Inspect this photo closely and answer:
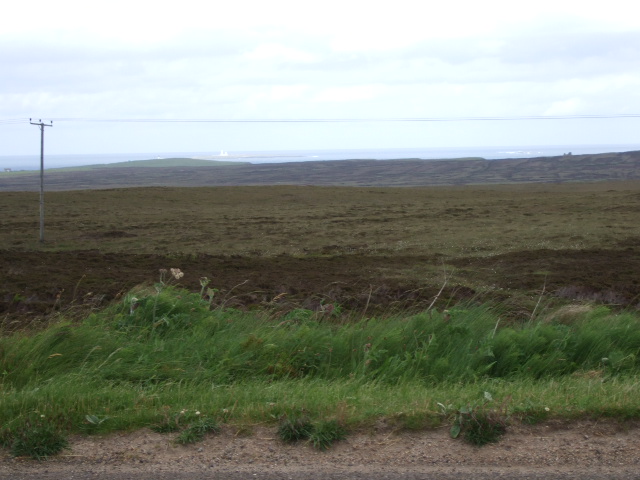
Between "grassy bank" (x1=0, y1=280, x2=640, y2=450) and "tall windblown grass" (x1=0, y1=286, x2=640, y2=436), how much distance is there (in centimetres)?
1

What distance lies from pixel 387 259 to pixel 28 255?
8763 mm

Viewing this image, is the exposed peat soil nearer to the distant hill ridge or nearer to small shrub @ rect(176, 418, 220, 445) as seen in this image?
small shrub @ rect(176, 418, 220, 445)

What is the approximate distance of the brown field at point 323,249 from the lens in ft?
36.9

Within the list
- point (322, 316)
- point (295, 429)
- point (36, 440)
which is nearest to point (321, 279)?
point (322, 316)

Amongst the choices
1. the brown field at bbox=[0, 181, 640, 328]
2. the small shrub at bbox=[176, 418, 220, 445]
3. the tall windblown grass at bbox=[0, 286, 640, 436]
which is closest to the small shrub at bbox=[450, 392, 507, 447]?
the tall windblown grass at bbox=[0, 286, 640, 436]

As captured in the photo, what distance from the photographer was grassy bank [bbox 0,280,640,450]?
4645 millimetres

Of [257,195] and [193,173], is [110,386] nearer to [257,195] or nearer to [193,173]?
[257,195]

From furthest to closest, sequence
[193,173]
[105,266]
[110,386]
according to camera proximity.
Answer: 1. [193,173]
2. [105,266]
3. [110,386]

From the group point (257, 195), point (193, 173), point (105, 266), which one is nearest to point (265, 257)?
point (105, 266)

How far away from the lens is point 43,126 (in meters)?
19.5

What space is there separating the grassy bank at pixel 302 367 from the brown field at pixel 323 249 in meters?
0.97

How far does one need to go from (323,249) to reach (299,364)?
44.7ft

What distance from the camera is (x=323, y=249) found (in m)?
19.5

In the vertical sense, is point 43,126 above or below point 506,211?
above
